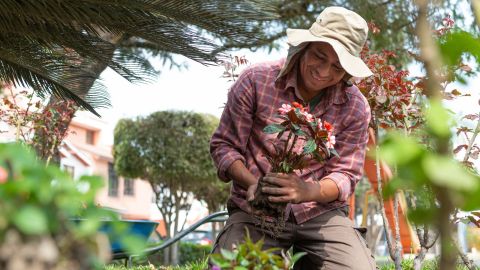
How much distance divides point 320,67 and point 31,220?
85.9 inches

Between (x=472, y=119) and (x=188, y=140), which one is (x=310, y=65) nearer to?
(x=472, y=119)

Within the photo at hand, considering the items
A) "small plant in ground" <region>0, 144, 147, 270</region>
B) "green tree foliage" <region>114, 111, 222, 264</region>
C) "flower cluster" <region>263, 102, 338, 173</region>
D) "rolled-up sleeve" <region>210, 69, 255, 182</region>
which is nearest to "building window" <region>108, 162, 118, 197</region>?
"green tree foliage" <region>114, 111, 222, 264</region>

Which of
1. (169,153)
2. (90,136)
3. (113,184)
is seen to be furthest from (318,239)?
(90,136)

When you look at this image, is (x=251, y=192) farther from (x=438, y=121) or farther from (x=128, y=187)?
(x=128, y=187)

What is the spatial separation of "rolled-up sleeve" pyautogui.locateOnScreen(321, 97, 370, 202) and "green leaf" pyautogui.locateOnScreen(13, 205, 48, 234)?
2227 millimetres

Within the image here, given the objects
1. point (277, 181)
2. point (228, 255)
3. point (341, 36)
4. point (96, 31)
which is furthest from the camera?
point (96, 31)

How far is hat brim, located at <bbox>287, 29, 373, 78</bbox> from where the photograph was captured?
2.64 m

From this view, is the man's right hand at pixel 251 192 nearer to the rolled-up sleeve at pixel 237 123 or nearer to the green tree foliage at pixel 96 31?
the rolled-up sleeve at pixel 237 123

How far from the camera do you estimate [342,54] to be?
8.79 feet

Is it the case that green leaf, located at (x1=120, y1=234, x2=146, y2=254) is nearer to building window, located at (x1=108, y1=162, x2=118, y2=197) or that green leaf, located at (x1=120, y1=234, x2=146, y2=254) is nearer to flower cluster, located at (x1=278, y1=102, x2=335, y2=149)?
flower cluster, located at (x1=278, y1=102, x2=335, y2=149)

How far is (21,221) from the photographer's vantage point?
0.67 meters

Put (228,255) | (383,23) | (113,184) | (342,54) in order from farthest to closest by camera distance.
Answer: (113,184) → (383,23) → (342,54) → (228,255)

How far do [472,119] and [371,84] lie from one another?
2.27 feet

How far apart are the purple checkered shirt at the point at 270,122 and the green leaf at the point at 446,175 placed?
2241 mm
